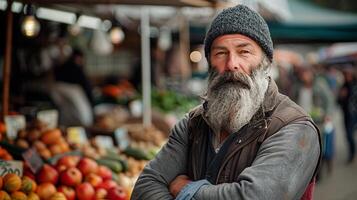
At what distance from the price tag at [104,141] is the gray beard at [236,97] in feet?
11.7

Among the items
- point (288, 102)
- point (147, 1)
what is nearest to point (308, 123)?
point (288, 102)

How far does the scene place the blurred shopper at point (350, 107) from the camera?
1046 centimetres

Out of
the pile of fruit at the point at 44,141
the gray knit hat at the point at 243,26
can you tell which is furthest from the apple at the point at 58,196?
the gray knit hat at the point at 243,26

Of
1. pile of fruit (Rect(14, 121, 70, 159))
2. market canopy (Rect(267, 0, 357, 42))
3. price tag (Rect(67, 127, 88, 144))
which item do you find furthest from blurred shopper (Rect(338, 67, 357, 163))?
pile of fruit (Rect(14, 121, 70, 159))

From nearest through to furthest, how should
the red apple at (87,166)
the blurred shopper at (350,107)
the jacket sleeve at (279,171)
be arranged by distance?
the jacket sleeve at (279,171) < the red apple at (87,166) < the blurred shopper at (350,107)

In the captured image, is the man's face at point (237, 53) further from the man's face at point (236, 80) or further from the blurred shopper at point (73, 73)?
the blurred shopper at point (73, 73)

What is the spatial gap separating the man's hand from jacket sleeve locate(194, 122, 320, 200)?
0.57 ft

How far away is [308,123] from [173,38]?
12.6 meters

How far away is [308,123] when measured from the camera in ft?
6.80

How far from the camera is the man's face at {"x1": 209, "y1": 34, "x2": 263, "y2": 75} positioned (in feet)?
6.99

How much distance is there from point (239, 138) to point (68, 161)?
2467 millimetres

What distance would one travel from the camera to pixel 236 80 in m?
2.15

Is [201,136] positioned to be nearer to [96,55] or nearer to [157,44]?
[157,44]

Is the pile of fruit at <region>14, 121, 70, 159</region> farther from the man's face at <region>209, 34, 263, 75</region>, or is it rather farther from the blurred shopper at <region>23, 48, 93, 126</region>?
the man's face at <region>209, 34, 263, 75</region>
